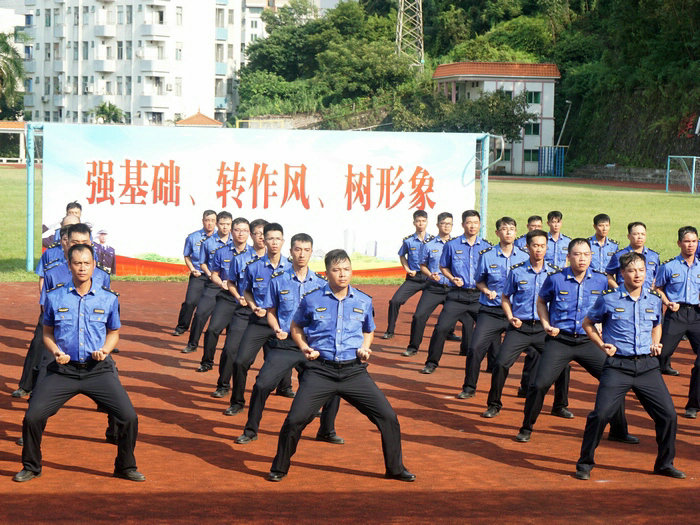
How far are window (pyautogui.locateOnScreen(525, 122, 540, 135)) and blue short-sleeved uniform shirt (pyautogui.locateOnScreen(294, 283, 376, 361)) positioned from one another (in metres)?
67.7

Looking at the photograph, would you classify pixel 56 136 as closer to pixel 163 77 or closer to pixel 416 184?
pixel 416 184

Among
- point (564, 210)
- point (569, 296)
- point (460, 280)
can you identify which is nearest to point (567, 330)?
point (569, 296)

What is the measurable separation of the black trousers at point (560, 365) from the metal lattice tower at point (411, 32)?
74061 mm

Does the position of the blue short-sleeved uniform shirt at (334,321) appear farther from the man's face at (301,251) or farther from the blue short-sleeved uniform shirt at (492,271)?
the blue short-sleeved uniform shirt at (492,271)

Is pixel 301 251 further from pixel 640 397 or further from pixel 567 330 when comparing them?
pixel 640 397

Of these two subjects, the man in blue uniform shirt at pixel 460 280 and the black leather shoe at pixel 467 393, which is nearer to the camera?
the black leather shoe at pixel 467 393

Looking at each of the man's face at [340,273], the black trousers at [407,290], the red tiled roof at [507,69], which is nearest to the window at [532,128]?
the red tiled roof at [507,69]

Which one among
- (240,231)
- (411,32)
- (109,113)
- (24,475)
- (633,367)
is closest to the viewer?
(24,475)

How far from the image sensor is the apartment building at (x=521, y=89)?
74.2 meters

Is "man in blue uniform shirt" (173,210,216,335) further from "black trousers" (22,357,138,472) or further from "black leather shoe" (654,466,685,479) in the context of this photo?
"black leather shoe" (654,466,685,479)

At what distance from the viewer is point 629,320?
908 cm

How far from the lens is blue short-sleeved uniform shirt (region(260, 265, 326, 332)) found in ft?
34.5

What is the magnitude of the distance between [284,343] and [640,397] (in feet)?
11.1

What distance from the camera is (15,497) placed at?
8172 millimetres
